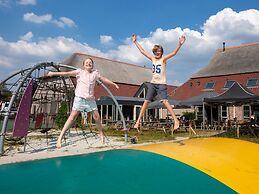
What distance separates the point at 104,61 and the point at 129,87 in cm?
474

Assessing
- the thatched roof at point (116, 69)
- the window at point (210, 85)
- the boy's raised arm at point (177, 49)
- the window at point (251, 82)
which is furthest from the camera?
the thatched roof at point (116, 69)

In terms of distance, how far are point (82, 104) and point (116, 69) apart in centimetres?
3190

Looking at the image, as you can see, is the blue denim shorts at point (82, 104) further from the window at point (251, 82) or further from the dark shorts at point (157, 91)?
the window at point (251, 82)

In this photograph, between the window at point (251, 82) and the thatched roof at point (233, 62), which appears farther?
the thatched roof at point (233, 62)

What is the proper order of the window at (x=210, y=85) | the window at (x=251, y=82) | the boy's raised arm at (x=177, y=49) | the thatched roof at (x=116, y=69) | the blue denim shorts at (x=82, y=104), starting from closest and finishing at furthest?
1. the boy's raised arm at (x=177, y=49)
2. the blue denim shorts at (x=82, y=104)
3. the window at (x=251, y=82)
4. the window at (x=210, y=85)
5. the thatched roof at (x=116, y=69)

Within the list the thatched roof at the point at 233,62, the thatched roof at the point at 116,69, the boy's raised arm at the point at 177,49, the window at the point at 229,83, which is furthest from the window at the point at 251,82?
the boy's raised arm at the point at 177,49

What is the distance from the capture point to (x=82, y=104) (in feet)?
19.0

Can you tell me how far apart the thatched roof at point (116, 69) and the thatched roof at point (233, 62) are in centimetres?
1020

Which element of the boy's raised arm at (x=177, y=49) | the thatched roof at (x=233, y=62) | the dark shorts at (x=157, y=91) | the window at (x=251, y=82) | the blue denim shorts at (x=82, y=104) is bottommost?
the blue denim shorts at (x=82, y=104)

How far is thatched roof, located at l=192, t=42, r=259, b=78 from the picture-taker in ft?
87.1

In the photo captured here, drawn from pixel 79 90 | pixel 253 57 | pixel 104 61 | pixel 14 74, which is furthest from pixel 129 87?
pixel 79 90

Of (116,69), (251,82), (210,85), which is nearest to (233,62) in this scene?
(210,85)

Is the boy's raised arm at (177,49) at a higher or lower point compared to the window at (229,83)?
lower

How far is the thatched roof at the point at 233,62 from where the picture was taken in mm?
26552
